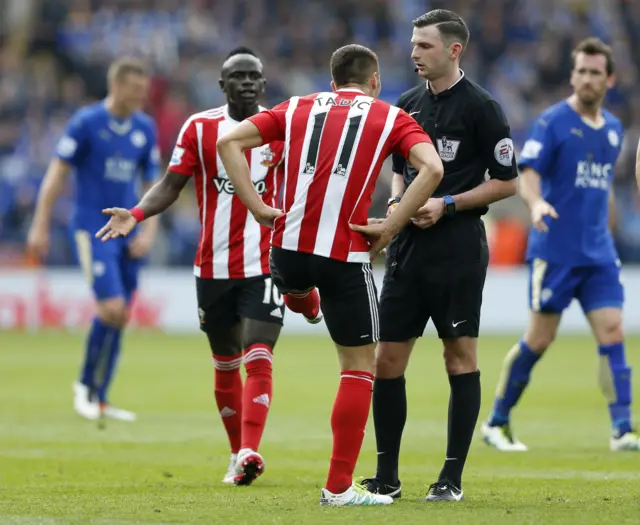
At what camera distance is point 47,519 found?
5418 mm

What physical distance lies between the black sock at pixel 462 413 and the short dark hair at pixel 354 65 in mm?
1526

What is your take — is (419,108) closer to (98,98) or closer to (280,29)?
(98,98)

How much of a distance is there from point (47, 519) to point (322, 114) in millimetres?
2153

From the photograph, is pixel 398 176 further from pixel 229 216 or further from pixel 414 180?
pixel 229 216

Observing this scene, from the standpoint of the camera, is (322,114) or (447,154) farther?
(447,154)

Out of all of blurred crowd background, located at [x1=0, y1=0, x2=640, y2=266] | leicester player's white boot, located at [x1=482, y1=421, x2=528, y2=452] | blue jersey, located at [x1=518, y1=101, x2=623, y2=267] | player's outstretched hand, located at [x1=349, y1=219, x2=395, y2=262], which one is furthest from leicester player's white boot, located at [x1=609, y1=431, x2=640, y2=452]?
blurred crowd background, located at [x1=0, y1=0, x2=640, y2=266]

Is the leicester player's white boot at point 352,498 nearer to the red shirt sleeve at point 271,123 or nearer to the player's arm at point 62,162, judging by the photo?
the red shirt sleeve at point 271,123

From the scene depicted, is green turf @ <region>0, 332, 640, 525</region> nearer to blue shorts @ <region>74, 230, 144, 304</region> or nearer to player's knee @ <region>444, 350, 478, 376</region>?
player's knee @ <region>444, 350, 478, 376</region>

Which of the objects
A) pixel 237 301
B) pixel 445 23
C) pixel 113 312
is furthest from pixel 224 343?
pixel 113 312

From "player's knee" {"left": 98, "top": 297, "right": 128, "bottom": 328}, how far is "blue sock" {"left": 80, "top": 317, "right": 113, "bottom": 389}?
54 millimetres

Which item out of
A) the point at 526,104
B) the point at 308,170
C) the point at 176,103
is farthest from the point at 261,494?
the point at 526,104

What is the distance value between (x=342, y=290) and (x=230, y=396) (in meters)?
1.82

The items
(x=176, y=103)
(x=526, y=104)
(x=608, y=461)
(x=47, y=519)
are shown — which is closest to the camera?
(x=47, y=519)

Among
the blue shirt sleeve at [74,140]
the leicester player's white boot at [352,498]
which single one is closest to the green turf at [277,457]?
the leicester player's white boot at [352,498]
